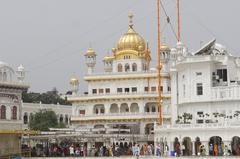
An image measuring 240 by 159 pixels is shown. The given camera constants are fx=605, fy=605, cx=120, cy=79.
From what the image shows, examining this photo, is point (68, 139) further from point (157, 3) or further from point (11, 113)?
point (157, 3)

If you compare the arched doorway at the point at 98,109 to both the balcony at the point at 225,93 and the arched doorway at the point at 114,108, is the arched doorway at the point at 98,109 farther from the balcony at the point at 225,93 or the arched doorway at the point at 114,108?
the balcony at the point at 225,93

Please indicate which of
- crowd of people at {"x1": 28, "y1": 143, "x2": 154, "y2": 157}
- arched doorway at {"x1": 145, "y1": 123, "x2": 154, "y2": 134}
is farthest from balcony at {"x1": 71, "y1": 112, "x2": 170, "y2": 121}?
crowd of people at {"x1": 28, "y1": 143, "x2": 154, "y2": 157}

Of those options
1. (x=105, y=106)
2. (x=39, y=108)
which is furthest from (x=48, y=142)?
(x=39, y=108)

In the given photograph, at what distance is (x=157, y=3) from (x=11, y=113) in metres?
21.2

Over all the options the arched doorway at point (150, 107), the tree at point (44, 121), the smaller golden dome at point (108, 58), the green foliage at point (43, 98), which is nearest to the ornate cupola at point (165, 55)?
the arched doorway at point (150, 107)

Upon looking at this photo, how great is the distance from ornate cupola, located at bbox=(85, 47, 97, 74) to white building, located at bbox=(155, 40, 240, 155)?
672 inches

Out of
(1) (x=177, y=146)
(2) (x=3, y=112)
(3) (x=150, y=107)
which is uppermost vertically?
(3) (x=150, y=107)

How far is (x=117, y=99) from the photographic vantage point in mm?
75875

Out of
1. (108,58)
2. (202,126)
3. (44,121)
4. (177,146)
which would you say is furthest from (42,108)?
(202,126)

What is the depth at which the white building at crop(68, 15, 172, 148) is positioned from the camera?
2911 inches

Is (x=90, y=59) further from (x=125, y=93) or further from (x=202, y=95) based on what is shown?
(x=202, y=95)

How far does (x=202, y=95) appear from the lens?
6028 centimetres

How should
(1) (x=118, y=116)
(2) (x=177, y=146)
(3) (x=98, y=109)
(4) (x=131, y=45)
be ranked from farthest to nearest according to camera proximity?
(4) (x=131, y=45) < (3) (x=98, y=109) < (1) (x=118, y=116) < (2) (x=177, y=146)

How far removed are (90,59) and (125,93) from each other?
7.51 metres
